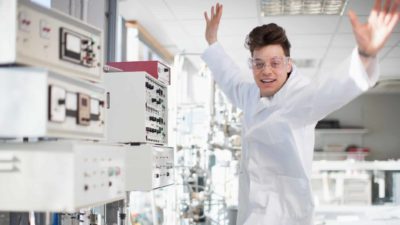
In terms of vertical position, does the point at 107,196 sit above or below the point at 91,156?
below

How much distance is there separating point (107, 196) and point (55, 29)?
2.01ft

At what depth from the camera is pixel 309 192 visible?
6.68ft

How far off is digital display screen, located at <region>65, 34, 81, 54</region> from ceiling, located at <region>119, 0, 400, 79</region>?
266 centimetres

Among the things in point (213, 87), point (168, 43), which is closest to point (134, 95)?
point (213, 87)

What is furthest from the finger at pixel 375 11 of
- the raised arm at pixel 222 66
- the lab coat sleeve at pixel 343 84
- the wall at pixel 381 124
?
the wall at pixel 381 124

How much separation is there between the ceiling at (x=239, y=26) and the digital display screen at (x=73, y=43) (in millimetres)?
2662

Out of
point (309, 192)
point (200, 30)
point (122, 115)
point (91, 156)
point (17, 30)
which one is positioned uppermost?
point (200, 30)

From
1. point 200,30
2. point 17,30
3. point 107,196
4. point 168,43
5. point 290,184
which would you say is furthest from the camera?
point 168,43

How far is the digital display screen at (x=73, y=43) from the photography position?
5.50 feet

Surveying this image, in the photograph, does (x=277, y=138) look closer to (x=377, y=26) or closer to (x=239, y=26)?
(x=377, y=26)

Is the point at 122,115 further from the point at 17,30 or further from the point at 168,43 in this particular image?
the point at 168,43

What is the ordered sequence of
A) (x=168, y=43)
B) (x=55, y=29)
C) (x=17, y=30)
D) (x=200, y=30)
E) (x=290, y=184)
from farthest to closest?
(x=168, y=43) < (x=200, y=30) < (x=290, y=184) < (x=55, y=29) < (x=17, y=30)

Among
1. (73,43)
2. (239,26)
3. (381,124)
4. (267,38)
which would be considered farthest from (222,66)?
(381,124)

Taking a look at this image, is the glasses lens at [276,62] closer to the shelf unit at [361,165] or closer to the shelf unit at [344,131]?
the shelf unit at [361,165]
